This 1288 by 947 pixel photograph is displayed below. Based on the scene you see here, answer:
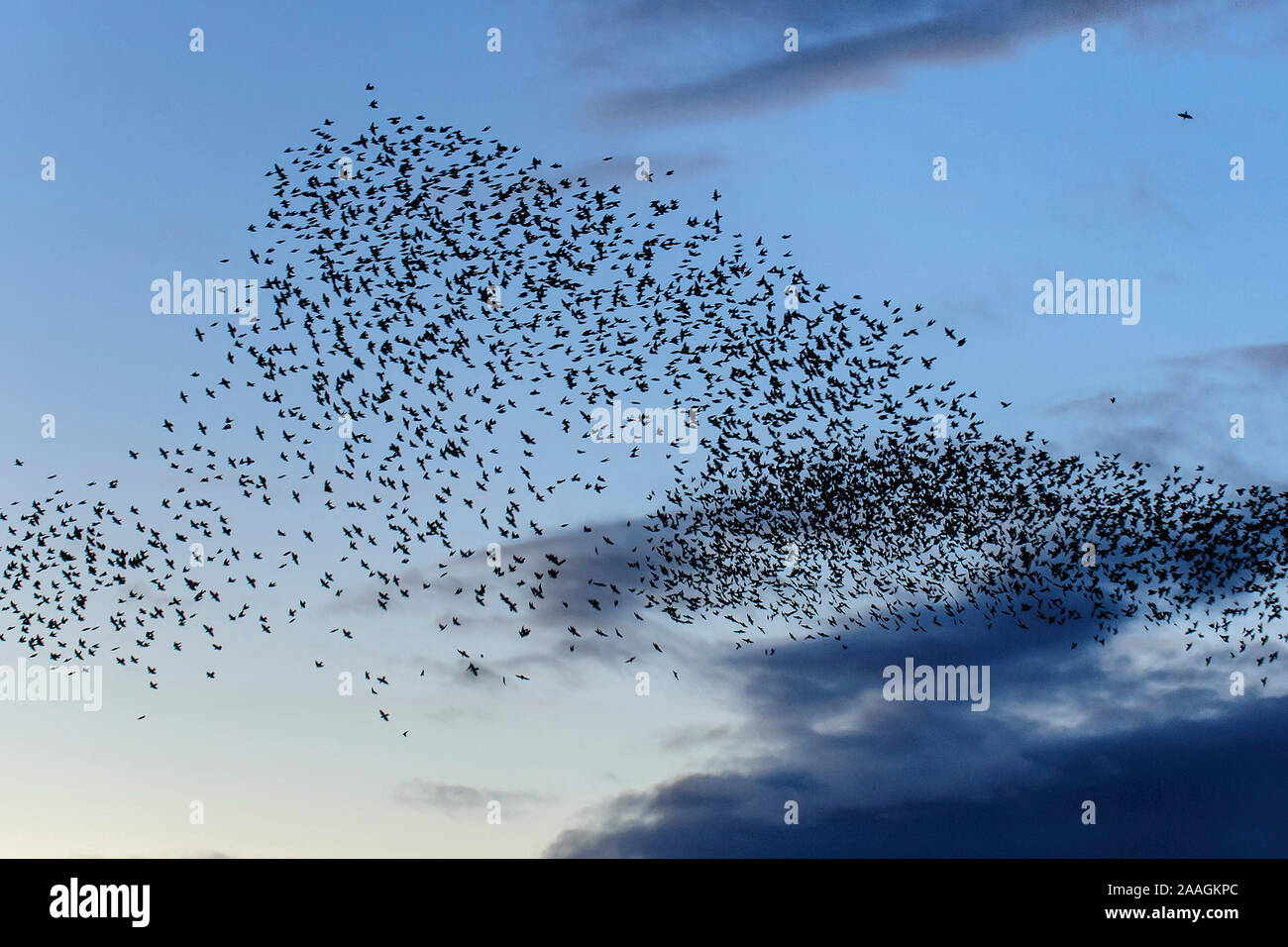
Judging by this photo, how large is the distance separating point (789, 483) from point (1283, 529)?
61.2 feet

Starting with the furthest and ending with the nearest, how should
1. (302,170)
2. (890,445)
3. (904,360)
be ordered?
(890,445) < (904,360) < (302,170)

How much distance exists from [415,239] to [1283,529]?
3244cm
